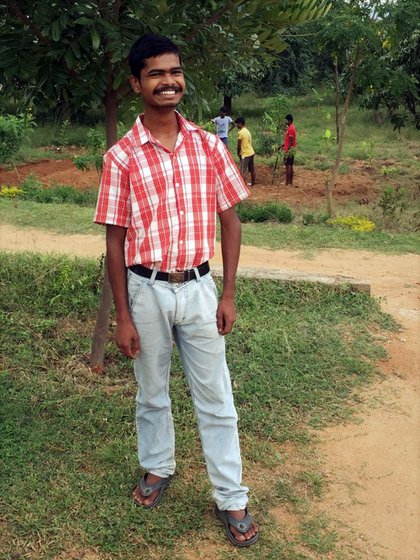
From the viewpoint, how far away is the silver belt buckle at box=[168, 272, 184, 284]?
2.32 metres

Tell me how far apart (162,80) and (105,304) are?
5.63 feet

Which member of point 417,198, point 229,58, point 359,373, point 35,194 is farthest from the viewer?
point 417,198

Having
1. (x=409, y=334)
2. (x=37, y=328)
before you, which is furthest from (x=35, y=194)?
(x=409, y=334)

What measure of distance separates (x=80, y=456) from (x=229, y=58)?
6.81 ft

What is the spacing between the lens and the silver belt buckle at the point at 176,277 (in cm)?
232

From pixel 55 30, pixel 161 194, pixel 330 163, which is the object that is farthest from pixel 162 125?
pixel 330 163

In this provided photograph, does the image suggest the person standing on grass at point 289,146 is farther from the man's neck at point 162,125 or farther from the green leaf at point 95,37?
the man's neck at point 162,125

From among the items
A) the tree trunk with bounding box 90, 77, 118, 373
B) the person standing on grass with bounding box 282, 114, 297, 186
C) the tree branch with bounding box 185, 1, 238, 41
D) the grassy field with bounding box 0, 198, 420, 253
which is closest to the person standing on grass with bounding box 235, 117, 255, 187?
the person standing on grass with bounding box 282, 114, 297, 186

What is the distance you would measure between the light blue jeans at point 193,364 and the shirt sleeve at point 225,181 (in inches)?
11.2

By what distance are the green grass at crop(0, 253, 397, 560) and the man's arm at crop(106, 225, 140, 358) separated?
0.71 meters

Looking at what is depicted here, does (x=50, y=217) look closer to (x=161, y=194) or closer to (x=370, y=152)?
(x=161, y=194)

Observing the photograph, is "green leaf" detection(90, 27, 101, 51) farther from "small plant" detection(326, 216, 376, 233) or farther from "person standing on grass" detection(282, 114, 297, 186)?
"person standing on grass" detection(282, 114, 297, 186)

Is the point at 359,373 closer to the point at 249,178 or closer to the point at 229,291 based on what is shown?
the point at 229,291

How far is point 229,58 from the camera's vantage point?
336 centimetres
